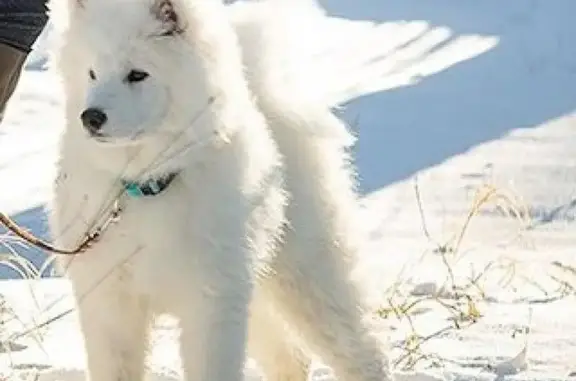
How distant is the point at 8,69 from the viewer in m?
2.89

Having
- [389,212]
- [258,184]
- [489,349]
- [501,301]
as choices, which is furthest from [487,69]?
[258,184]

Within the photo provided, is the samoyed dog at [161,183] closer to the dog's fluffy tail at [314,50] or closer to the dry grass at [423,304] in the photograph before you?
the dog's fluffy tail at [314,50]

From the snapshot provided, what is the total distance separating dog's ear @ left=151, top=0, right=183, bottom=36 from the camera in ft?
9.18

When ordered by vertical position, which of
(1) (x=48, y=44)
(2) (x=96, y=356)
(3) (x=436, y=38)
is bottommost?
(3) (x=436, y=38)

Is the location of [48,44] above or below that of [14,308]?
above

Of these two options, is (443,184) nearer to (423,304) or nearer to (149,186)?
(423,304)

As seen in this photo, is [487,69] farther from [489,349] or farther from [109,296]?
[109,296]

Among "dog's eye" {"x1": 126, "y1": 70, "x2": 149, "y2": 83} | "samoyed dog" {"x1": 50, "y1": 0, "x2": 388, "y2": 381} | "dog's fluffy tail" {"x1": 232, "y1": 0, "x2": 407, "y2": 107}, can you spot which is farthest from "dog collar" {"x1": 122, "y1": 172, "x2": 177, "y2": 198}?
"dog's fluffy tail" {"x1": 232, "y1": 0, "x2": 407, "y2": 107}

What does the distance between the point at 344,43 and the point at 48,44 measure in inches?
239

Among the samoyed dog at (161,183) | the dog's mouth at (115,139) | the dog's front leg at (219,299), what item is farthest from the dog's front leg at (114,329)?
the dog's mouth at (115,139)

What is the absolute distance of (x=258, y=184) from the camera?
2941 millimetres

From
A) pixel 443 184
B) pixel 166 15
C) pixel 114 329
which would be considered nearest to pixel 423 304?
pixel 114 329

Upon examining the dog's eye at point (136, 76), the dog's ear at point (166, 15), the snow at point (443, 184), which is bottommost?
the snow at point (443, 184)

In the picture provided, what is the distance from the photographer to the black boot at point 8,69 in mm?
A: 2861
